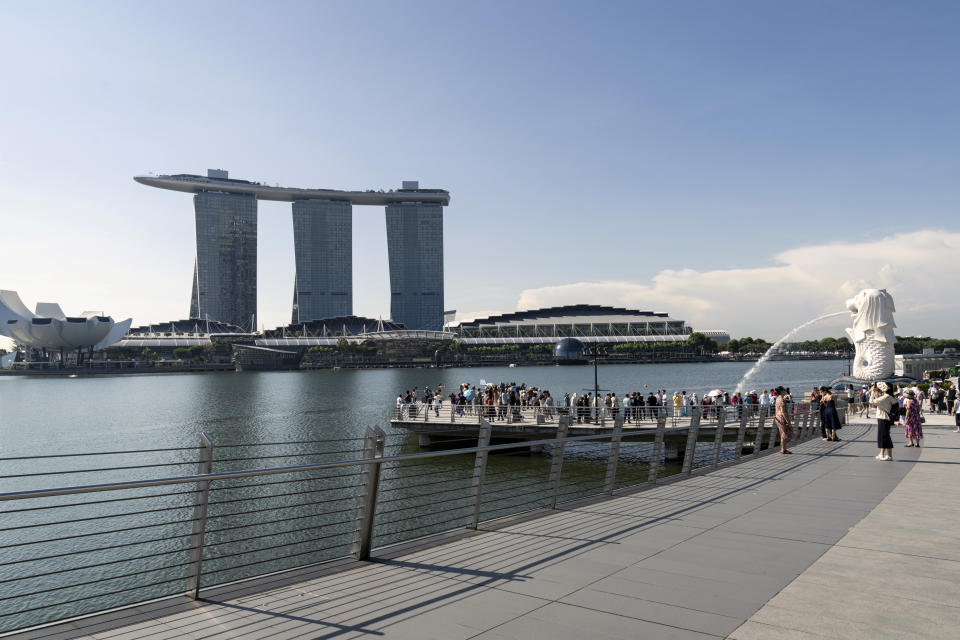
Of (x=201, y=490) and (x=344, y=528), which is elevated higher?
(x=201, y=490)

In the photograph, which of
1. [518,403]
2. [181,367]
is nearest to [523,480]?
[518,403]

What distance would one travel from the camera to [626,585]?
18.0ft

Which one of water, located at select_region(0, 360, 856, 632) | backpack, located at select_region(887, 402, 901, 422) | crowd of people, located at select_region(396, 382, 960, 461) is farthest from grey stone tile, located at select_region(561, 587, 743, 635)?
crowd of people, located at select_region(396, 382, 960, 461)

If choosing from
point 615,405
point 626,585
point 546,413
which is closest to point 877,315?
point 615,405

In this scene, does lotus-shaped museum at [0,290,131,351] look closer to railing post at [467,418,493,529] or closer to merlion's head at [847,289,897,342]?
merlion's head at [847,289,897,342]

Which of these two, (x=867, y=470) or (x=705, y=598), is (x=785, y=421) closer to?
(x=867, y=470)

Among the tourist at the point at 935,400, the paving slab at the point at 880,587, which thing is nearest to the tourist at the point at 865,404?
the tourist at the point at 935,400

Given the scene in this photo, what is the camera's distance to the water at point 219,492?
10.6 m

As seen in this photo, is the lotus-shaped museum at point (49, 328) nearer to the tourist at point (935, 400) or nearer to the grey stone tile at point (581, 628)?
the tourist at point (935, 400)

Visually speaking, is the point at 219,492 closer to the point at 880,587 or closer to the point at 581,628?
the point at 581,628

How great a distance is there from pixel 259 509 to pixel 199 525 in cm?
762

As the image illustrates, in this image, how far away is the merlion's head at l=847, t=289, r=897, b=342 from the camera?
46.0 m

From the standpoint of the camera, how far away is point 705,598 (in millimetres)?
5168

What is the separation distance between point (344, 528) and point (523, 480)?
1002 cm
